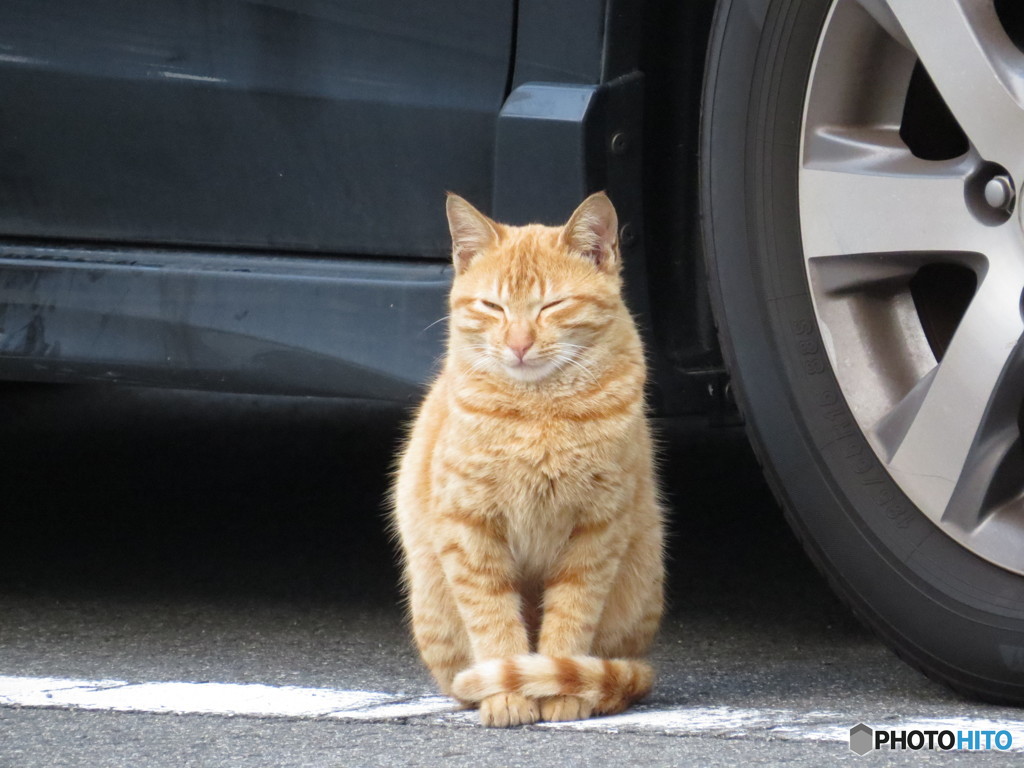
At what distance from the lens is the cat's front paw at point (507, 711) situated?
234 centimetres

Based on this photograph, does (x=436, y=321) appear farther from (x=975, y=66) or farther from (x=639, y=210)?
(x=975, y=66)

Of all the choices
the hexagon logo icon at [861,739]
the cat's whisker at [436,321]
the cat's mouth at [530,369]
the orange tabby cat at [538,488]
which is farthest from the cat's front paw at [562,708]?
the cat's whisker at [436,321]

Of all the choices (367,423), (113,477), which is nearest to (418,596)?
(113,477)

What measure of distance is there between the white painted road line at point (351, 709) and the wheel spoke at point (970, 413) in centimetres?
38

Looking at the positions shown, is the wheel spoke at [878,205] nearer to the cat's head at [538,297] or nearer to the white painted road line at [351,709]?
the cat's head at [538,297]

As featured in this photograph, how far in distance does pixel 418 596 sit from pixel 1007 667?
1070mm

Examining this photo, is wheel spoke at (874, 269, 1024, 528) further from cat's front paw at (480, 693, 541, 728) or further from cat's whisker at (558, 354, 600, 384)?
cat's front paw at (480, 693, 541, 728)

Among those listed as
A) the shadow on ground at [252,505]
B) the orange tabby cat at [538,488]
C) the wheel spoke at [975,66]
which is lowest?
the shadow on ground at [252,505]

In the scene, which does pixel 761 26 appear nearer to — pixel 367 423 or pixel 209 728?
pixel 209 728

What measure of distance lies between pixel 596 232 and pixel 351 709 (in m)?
0.95

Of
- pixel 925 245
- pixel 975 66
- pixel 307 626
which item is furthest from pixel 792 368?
pixel 307 626

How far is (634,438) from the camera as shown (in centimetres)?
255

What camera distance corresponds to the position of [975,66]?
7.30 feet

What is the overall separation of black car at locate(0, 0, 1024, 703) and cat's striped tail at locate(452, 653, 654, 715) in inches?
17.2
